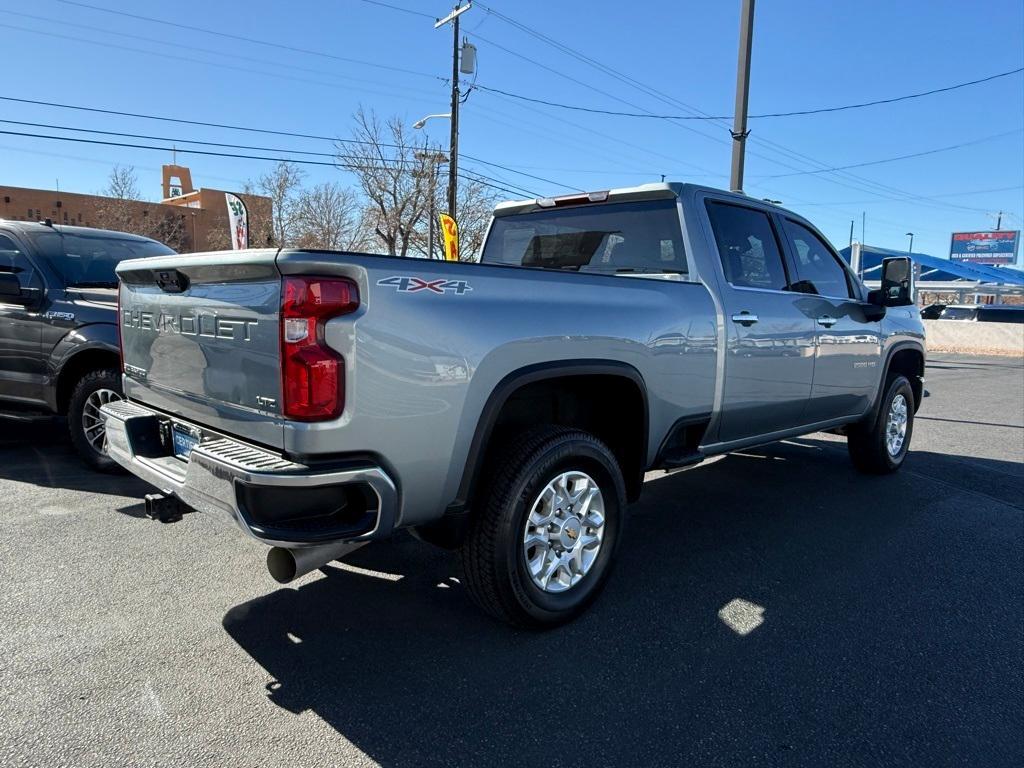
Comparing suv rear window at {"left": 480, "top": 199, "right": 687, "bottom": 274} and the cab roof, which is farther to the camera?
the cab roof

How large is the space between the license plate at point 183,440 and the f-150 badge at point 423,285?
3.77 ft

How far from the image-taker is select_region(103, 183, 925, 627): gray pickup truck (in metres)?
2.36

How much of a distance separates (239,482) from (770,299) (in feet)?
10.4

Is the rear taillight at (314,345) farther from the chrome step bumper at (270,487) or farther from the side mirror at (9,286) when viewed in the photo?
the side mirror at (9,286)

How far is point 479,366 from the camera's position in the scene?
2660mm

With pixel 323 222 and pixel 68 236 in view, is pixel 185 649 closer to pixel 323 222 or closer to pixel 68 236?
pixel 68 236

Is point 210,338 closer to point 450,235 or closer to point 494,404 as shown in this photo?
point 494,404

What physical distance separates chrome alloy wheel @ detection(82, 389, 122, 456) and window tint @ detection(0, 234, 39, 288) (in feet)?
3.45

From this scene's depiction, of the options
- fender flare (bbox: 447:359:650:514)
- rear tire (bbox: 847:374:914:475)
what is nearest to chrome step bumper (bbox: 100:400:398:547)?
fender flare (bbox: 447:359:650:514)

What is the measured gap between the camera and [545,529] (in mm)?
3059

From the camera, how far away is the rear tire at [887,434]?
5.67 m

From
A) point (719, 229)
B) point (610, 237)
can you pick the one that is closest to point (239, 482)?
point (610, 237)

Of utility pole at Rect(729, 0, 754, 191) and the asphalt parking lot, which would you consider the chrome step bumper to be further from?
utility pole at Rect(729, 0, 754, 191)

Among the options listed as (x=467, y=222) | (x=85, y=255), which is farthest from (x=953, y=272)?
(x=85, y=255)
